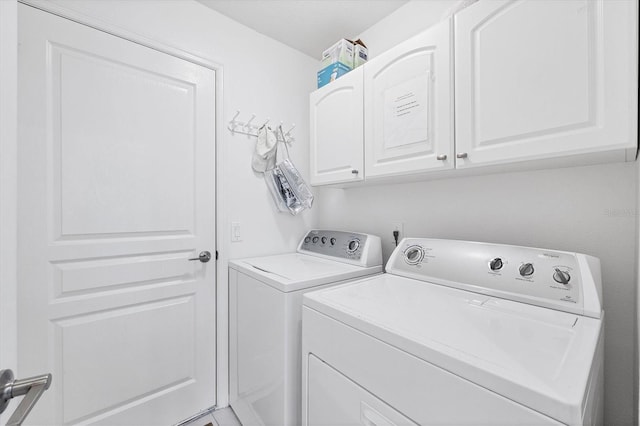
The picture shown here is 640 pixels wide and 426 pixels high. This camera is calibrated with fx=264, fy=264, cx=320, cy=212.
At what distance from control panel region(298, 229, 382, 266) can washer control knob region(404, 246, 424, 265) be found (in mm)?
240

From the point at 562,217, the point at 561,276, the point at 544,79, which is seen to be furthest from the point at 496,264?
the point at 544,79

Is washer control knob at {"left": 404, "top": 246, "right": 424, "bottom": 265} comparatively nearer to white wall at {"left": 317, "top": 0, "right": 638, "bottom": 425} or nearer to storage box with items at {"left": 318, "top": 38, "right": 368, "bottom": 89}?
white wall at {"left": 317, "top": 0, "right": 638, "bottom": 425}

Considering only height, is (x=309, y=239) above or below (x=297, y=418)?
above

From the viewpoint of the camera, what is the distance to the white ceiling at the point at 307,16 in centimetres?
172

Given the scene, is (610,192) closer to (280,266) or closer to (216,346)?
(280,266)

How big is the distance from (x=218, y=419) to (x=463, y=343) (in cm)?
168

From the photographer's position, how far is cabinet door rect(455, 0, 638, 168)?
0.80 m

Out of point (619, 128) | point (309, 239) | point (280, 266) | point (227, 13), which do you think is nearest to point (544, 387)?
point (619, 128)

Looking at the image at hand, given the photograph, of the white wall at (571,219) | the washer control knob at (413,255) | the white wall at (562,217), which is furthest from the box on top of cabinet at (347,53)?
the washer control knob at (413,255)

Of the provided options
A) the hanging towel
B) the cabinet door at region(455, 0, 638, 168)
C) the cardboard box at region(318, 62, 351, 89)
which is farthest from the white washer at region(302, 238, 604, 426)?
the cardboard box at region(318, 62, 351, 89)

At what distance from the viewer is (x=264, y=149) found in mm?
1895

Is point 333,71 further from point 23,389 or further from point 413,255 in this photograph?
point 23,389

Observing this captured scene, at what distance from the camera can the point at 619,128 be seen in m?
0.80

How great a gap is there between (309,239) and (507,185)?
1.33 metres
